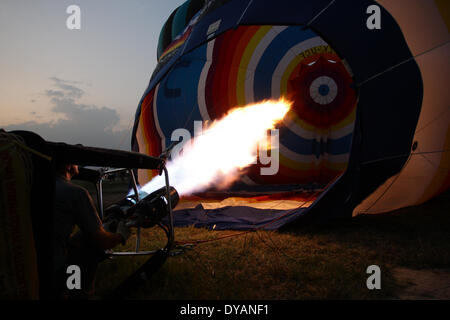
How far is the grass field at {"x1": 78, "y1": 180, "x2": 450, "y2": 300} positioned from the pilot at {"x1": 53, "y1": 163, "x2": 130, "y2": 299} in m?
0.44

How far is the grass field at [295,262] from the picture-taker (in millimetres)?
2125

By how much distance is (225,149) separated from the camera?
7.00 m

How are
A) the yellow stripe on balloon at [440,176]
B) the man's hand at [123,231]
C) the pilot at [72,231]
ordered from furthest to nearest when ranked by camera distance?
the yellow stripe on balloon at [440,176], the man's hand at [123,231], the pilot at [72,231]

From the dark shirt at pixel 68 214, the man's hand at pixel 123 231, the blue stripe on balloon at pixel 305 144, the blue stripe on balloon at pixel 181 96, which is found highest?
the blue stripe on balloon at pixel 181 96

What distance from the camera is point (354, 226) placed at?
12.6ft

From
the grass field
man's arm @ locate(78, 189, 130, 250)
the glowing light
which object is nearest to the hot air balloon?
the grass field

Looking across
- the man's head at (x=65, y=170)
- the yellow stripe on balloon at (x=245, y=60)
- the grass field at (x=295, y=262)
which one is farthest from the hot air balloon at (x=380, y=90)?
the man's head at (x=65, y=170)

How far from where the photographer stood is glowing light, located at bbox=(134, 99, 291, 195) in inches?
266

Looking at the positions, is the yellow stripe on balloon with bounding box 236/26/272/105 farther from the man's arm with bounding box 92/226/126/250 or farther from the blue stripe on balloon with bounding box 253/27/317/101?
the man's arm with bounding box 92/226/126/250

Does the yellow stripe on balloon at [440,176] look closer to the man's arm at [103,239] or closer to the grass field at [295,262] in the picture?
the grass field at [295,262]

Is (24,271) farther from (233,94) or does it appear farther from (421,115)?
(233,94)

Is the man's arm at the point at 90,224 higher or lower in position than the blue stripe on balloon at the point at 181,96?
lower

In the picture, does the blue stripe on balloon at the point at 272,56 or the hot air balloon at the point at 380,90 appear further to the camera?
the blue stripe on balloon at the point at 272,56
